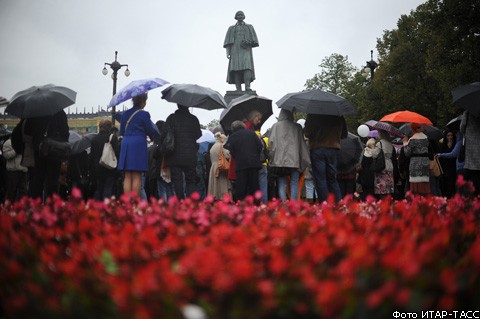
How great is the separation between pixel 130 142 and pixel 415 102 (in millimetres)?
30646

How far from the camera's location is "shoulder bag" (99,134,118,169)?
1038 cm

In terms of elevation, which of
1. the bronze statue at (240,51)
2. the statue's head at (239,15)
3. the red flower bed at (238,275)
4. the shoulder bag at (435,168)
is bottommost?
the red flower bed at (238,275)

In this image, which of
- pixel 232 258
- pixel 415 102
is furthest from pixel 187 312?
pixel 415 102

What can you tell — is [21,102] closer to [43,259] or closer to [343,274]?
[43,259]

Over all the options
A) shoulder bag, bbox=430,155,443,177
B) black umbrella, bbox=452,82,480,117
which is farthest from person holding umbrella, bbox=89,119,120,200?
shoulder bag, bbox=430,155,443,177

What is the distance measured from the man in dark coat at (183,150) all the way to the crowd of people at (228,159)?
0.01 m

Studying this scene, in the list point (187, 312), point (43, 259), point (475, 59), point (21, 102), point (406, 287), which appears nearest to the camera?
point (187, 312)

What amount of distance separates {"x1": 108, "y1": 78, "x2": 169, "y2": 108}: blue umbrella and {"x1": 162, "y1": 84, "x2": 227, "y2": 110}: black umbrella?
0.32 m

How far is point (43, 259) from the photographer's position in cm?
320

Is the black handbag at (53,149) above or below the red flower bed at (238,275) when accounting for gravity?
above

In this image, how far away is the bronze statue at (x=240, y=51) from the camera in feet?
72.8

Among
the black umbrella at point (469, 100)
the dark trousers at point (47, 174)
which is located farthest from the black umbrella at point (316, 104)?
the dark trousers at point (47, 174)

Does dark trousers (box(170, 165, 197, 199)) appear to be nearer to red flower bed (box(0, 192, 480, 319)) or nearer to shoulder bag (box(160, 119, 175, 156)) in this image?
shoulder bag (box(160, 119, 175, 156))

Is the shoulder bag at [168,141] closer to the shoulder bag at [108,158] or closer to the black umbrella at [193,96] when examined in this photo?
the black umbrella at [193,96]
